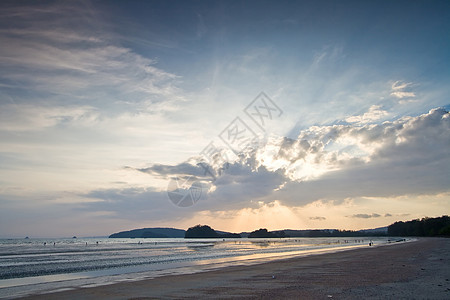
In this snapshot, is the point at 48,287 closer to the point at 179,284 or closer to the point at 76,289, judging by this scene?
the point at 76,289

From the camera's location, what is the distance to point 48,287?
68.0 feet

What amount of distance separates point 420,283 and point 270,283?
7907 millimetres

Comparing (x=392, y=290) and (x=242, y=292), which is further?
(x=242, y=292)

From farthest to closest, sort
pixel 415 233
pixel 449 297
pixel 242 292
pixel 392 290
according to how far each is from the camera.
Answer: pixel 415 233
pixel 242 292
pixel 392 290
pixel 449 297

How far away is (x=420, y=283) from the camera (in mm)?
16562

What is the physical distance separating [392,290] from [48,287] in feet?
66.4

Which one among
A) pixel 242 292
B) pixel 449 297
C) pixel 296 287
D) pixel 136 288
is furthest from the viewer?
pixel 136 288

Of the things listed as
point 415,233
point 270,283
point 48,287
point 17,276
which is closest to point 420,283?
point 270,283

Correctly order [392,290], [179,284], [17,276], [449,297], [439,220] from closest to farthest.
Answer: [449,297] → [392,290] → [179,284] → [17,276] → [439,220]

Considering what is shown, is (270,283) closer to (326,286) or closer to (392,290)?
(326,286)

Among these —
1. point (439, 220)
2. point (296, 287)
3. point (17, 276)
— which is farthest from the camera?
point (439, 220)

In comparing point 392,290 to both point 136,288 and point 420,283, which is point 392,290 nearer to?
point 420,283

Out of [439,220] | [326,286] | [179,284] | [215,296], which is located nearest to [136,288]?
[179,284]

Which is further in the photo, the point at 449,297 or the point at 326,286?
the point at 326,286
